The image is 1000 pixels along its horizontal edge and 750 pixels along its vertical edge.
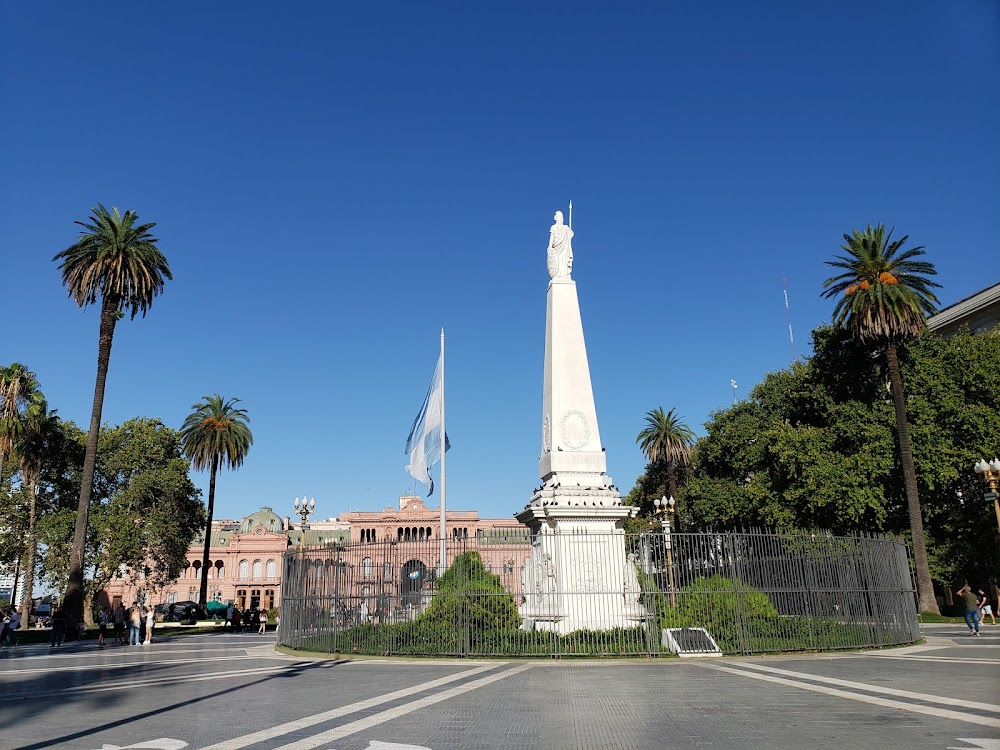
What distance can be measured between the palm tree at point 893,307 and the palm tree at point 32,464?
37.7 metres

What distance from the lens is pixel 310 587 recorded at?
738 inches

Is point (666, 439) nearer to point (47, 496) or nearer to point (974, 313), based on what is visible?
point (974, 313)

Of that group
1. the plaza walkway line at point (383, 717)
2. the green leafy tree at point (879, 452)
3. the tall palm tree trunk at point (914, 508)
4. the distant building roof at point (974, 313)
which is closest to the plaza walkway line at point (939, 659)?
the plaza walkway line at point (383, 717)

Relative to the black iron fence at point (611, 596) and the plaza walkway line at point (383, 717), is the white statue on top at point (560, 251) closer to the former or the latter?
the black iron fence at point (611, 596)

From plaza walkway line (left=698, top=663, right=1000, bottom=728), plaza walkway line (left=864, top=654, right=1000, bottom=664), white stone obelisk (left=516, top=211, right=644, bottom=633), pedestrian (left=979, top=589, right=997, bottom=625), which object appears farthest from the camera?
pedestrian (left=979, top=589, right=997, bottom=625)

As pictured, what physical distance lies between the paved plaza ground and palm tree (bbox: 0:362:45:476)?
70.4ft

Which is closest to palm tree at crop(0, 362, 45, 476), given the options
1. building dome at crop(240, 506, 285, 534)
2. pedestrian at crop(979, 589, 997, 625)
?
pedestrian at crop(979, 589, 997, 625)

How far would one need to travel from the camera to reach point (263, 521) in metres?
97.3

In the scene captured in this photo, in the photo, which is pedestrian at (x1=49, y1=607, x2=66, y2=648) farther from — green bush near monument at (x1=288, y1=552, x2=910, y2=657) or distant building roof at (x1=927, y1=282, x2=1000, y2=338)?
distant building roof at (x1=927, y1=282, x2=1000, y2=338)

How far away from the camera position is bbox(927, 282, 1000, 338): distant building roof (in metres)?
42.9

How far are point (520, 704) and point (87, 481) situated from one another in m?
24.9

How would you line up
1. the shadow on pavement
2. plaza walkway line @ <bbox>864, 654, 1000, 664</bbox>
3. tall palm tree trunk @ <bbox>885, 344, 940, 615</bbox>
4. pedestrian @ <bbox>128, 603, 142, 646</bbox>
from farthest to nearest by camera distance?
tall palm tree trunk @ <bbox>885, 344, 940, 615</bbox>
pedestrian @ <bbox>128, 603, 142, 646</bbox>
plaza walkway line @ <bbox>864, 654, 1000, 664</bbox>
the shadow on pavement

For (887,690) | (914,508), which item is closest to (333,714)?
(887,690)

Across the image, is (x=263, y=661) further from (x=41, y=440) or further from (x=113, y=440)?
(x=113, y=440)
